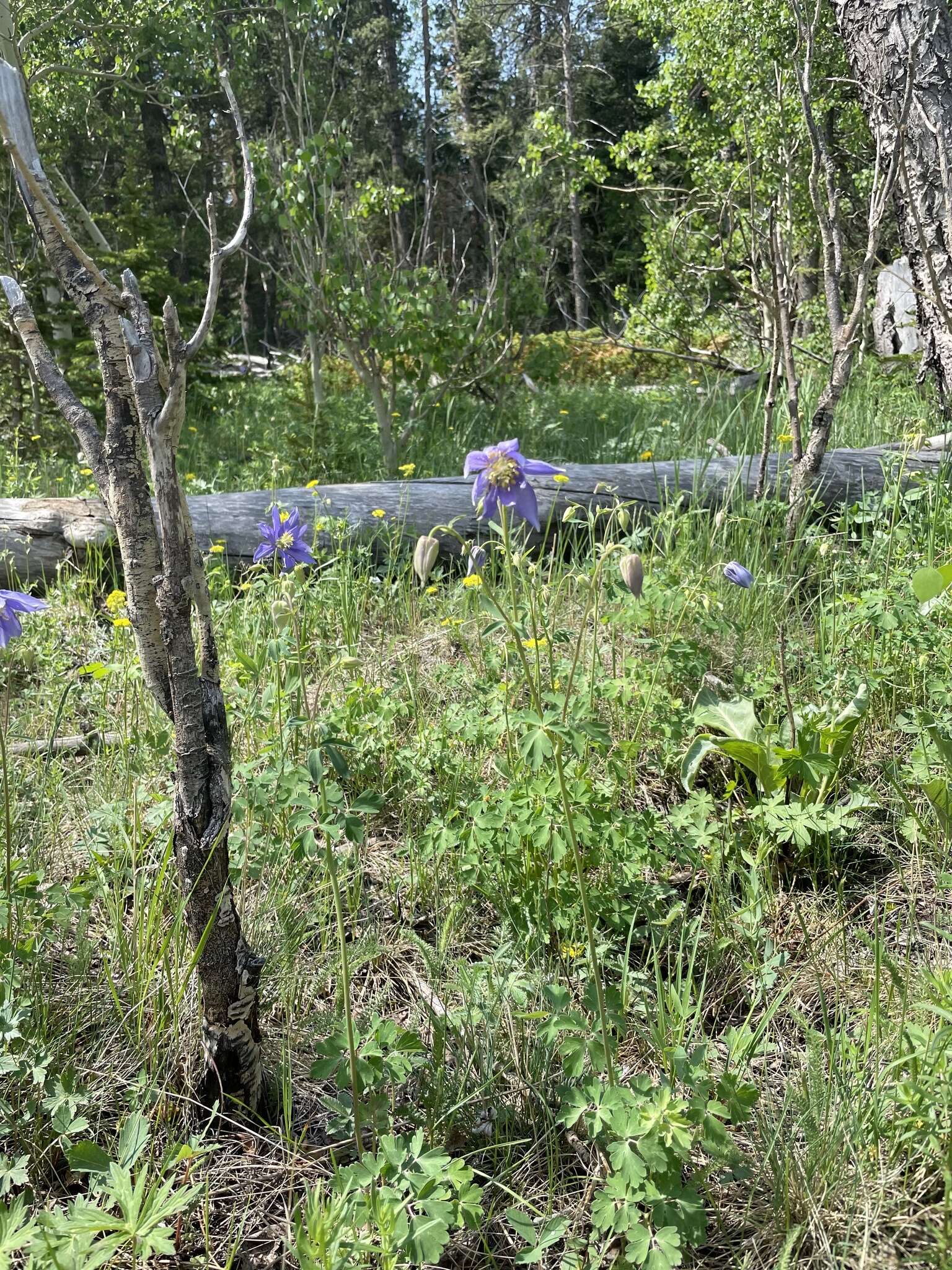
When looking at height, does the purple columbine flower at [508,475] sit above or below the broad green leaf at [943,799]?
above

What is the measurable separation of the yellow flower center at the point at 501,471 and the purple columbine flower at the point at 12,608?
0.70m

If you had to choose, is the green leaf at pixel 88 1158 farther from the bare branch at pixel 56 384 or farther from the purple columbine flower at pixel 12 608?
Result: the bare branch at pixel 56 384

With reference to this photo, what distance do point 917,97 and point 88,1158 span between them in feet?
15.1

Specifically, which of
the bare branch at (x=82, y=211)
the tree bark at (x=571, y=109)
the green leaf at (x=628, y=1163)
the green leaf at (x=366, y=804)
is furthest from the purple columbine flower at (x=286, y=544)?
the tree bark at (x=571, y=109)

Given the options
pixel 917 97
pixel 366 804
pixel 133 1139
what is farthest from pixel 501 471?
pixel 917 97

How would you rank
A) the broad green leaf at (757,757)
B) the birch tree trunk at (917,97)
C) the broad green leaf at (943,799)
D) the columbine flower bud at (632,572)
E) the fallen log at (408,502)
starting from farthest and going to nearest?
1. the birch tree trunk at (917,97)
2. the fallen log at (408,502)
3. the broad green leaf at (757,757)
4. the broad green leaf at (943,799)
5. the columbine flower bud at (632,572)

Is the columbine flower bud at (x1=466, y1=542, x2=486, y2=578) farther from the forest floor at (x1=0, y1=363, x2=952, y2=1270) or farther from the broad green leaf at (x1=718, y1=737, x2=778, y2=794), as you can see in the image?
the broad green leaf at (x1=718, y1=737, x2=778, y2=794)

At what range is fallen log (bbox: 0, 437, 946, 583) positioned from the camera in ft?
11.2

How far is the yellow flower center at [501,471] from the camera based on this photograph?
1360 mm

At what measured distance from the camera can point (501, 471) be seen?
1365 millimetres

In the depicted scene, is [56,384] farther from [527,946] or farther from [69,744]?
[527,946]

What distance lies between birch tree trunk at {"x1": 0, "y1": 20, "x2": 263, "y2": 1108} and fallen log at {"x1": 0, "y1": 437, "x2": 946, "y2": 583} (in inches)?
76.1

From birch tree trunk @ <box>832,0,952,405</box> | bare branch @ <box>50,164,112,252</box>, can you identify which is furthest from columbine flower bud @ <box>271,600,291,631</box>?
birch tree trunk @ <box>832,0,952,405</box>

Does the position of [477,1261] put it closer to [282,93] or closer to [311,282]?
[311,282]
